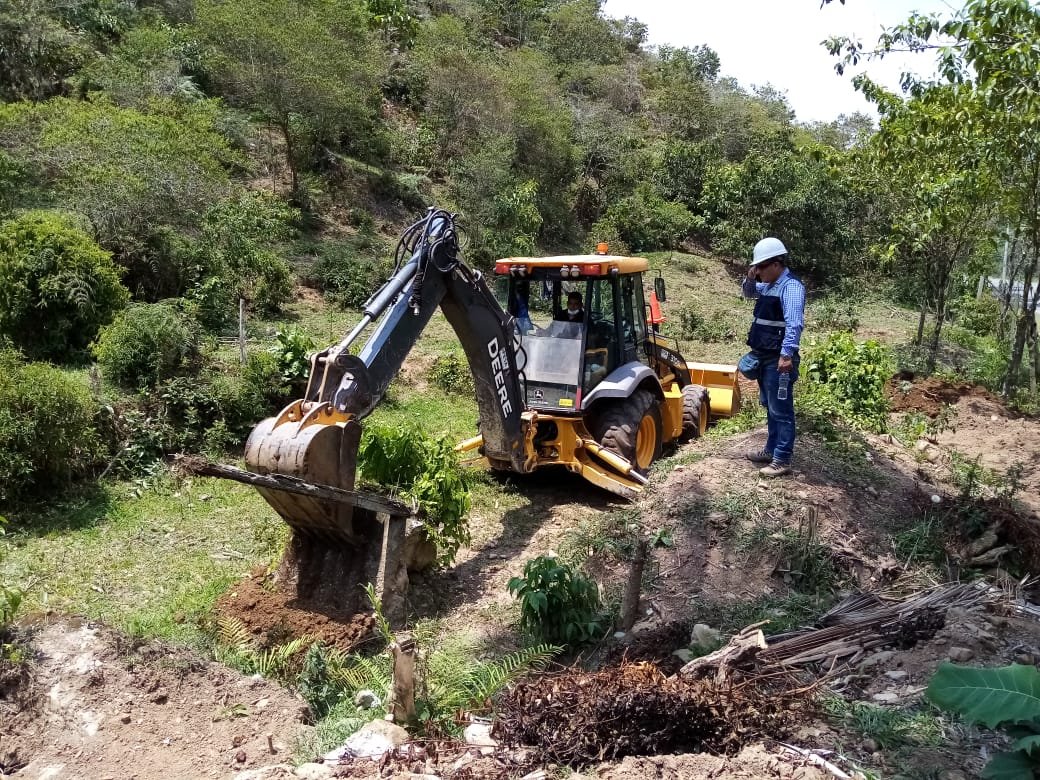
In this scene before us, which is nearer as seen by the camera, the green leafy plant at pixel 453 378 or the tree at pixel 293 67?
the green leafy plant at pixel 453 378

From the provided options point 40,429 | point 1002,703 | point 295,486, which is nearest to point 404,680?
point 295,486

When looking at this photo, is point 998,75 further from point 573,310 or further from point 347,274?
point 347,274

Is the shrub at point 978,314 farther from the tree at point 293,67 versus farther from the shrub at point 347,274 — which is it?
the tree at point 293,67

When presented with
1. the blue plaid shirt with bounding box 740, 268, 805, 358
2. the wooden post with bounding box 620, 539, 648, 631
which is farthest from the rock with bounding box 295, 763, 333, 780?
the blue plaid shirt with bounding box 740, 268, 805, 358

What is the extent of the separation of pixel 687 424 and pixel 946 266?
8.35 meters

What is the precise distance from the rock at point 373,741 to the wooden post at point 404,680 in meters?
0.09

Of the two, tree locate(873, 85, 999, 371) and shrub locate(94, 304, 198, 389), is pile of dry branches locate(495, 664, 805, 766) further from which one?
tree locate(873, 85, 999, 371)

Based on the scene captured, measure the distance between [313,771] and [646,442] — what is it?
5225mm

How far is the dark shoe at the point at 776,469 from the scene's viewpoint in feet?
21.0

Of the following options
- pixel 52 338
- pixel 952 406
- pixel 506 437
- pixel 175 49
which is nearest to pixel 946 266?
pixel 952 406

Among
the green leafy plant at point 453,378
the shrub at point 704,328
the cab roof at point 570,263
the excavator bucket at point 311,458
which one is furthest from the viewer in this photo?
the shrub at point 704,328

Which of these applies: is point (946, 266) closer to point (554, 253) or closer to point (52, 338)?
point (554, 253)

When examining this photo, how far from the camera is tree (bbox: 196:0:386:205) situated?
1814cm

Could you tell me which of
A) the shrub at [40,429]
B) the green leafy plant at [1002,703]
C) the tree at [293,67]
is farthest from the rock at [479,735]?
the tree at [293,67]
